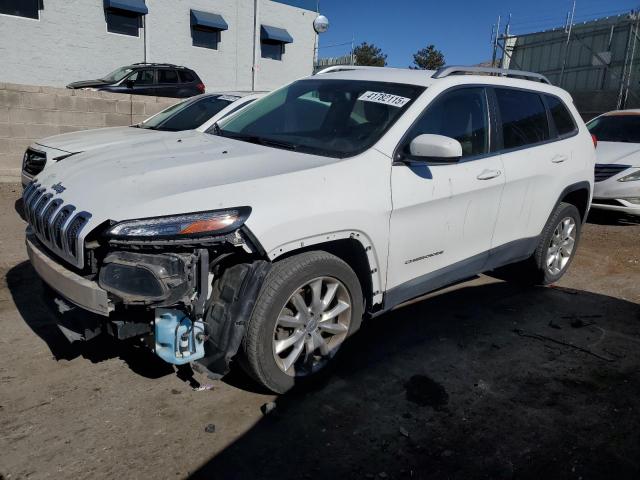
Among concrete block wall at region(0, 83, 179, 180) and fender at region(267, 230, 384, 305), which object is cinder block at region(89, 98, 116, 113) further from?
fender at region(267, 230, 384, 305)

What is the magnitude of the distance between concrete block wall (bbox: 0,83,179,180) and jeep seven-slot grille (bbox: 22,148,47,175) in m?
2.39

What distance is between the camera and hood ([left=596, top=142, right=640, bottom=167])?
8.06 meters

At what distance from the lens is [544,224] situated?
15.7 ft

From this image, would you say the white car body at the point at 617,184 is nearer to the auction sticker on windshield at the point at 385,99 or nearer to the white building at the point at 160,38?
the auction sticker on windshield at the point at 385,99

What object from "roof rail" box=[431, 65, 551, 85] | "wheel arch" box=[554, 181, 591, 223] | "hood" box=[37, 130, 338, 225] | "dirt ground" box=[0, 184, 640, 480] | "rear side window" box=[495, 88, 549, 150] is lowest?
"dirt ground" box=[0, 184, 640, 480]

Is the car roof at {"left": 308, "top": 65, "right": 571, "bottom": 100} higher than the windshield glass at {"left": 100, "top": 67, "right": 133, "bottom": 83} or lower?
lower

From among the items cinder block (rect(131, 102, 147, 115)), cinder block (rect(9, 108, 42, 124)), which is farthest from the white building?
cinder block (rect(9, 108, 42, 124))

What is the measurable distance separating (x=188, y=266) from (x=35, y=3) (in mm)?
16022

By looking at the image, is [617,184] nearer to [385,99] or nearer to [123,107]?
[385,99]

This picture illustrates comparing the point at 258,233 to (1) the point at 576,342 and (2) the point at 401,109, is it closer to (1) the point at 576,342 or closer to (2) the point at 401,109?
(2) the point at 401,109

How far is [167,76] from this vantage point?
14367 mm

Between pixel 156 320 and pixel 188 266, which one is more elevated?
pixel 188 266

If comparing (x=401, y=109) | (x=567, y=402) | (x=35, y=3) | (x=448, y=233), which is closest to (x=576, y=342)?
(x=567, y=402)

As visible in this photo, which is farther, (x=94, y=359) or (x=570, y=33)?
(x=570, y=33)
